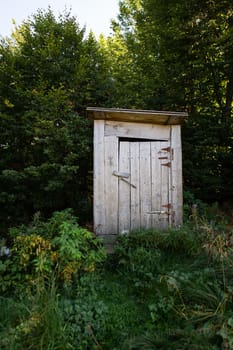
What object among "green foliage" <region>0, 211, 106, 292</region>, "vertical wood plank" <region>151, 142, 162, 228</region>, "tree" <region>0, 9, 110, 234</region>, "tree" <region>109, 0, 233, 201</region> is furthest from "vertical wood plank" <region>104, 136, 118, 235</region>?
"tree" <region>109, 0, 233, 201</region>

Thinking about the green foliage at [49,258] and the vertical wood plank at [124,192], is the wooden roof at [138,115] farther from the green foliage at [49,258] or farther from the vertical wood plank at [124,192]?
the green foliage at [49,258]

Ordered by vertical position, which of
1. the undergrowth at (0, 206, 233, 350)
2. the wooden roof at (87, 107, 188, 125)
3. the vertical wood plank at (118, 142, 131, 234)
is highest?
the wooden roof at (87, 107, 188, 125)

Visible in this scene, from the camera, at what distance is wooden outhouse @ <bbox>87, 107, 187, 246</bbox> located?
3947 mm

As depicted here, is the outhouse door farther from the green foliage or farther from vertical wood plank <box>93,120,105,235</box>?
the green foliage

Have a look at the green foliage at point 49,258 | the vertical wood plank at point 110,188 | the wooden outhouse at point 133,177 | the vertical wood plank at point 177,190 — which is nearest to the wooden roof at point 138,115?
the wooden outhouse at point 133,177

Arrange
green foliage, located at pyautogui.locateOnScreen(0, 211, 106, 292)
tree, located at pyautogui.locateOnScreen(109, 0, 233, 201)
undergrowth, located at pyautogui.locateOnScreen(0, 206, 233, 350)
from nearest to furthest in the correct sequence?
undergrowth, located at pyautogui.locateOnScreen(0, 206, 233, 350) < green foliage, located at pyautogui.locateOnScreen(0, 211, 106, 292) < tree, located at pyautogui.locateOnScreen(109, 0, 233, 201)

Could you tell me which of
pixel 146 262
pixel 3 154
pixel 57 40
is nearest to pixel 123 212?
pixel 146 262

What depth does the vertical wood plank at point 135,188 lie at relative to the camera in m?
3.99

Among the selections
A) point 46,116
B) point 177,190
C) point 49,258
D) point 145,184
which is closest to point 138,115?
point 145,184

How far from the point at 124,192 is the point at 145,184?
1.18ft

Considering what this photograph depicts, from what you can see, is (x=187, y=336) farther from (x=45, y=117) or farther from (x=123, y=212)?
(x=45, y=117)

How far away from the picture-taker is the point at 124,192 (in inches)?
157

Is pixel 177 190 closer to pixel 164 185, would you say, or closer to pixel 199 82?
pixel 164 185

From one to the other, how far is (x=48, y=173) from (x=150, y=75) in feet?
14.0
